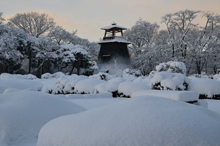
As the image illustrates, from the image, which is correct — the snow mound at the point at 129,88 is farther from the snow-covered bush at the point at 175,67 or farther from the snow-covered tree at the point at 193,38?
the snow-covered tree at the point at 193,38

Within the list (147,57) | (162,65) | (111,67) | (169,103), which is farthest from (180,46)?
(169,103)

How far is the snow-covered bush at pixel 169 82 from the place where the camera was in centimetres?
1062

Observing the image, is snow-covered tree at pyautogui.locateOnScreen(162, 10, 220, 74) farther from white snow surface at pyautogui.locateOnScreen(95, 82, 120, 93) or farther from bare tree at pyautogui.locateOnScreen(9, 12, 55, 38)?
bare tree at pyautogui.locateOnScreen(9, 12, 55, 38)

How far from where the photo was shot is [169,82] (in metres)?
10.6

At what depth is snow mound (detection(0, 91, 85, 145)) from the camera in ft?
13.2

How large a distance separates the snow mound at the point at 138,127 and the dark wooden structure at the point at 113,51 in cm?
2497

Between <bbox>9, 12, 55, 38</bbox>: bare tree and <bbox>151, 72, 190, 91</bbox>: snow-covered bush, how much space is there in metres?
29.7

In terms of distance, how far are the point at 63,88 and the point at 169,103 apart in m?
11.2

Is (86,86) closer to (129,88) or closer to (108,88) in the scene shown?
(108,88)

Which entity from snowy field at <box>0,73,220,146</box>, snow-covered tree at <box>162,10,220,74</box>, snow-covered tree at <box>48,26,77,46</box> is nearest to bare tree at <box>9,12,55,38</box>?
snow-covered tree at <box>48,26,77,46</box>

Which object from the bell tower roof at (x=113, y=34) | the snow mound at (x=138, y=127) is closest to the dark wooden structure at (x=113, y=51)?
the bell tower roof at (x=113, y=34)

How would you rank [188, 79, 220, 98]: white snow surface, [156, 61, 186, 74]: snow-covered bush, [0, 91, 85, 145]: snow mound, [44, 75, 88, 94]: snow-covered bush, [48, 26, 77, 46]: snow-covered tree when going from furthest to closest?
[48, 26, 77, 46]: snow-covered tree → [156, 61, 186, 74]: snow-covered bush → [44, 75, 88, 94]: snow-covered bush → [188, 79, 220, 98]: white snow surface → [0, 91, 85, 145]: snow mound

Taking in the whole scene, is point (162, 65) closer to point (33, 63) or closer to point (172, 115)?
point (172, 115)

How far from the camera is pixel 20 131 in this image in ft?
13.3
